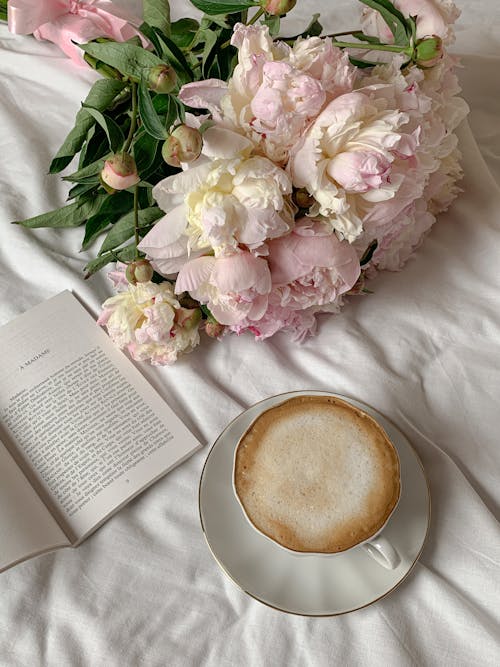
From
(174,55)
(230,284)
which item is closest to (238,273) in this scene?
(230,284)

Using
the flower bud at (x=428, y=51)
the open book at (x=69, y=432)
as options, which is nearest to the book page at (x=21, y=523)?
the open book at (x=69, y=432)

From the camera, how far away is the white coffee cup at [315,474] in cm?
53

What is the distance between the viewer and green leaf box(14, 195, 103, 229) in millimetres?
818

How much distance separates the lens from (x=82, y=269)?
0.83m

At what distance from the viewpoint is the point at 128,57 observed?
637mm

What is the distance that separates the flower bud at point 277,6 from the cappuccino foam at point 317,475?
35 centimetres

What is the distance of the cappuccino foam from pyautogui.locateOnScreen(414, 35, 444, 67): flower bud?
34cm

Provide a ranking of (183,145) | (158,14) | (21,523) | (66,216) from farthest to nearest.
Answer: (66,216) → (158,14) → (21,523) → (183,145)

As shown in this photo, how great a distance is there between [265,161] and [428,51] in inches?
8.0

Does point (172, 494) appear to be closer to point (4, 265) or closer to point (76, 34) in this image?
point (4, 265)

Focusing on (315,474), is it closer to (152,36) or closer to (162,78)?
(162,78)

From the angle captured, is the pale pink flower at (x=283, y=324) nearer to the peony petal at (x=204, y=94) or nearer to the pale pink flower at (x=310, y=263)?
the pale pink flower at (x=310, y=263)

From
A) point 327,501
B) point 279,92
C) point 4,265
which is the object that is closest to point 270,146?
point 279,92

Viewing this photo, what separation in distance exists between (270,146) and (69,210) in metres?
0.36
